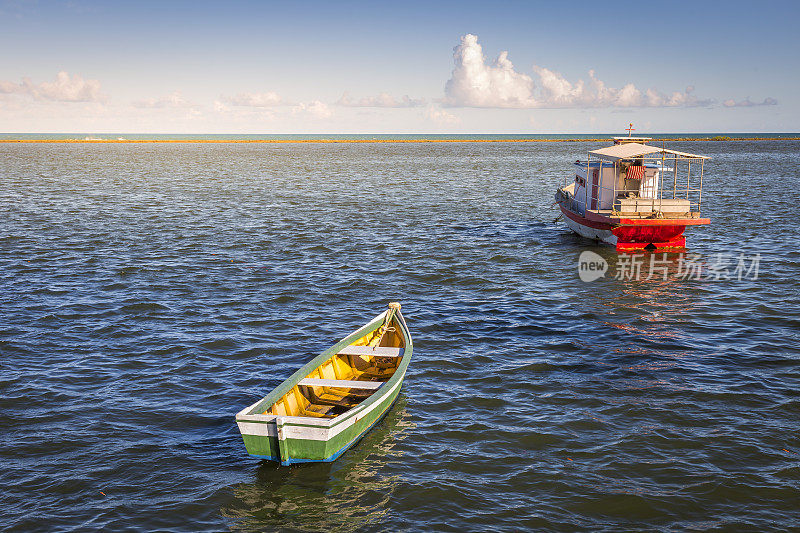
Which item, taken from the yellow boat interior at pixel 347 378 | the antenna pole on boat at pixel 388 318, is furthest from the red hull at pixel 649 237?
the yellow boat interior at pixel 347 378

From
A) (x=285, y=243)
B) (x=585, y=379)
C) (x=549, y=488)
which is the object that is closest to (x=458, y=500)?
(x=549, y=488)

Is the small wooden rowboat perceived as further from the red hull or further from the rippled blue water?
the red hull

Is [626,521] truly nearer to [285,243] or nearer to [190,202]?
[285,243]

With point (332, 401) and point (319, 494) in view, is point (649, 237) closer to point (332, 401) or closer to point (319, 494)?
point (332, 401)

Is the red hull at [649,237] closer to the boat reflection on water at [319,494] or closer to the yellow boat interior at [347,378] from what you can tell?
the yellow boat interior at [347,378]

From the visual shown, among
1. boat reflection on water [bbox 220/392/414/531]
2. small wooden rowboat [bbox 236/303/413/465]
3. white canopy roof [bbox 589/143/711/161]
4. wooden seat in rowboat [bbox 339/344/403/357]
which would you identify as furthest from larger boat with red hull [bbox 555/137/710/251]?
boat reflection on water [bbox 220/392/414/531]

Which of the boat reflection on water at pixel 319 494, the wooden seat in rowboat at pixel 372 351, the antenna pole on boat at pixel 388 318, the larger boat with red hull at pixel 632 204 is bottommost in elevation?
the boat reflection on water at pixel 319 494

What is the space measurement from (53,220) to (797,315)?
38301 millimetres

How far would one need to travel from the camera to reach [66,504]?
33.6 ft

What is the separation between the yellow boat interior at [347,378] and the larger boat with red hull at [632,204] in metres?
15.6

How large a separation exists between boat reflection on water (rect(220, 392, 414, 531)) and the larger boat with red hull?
19.3 m

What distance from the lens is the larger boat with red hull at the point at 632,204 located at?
27.2 metres

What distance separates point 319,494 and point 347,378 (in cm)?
435

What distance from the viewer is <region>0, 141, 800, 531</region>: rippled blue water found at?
406 inches
